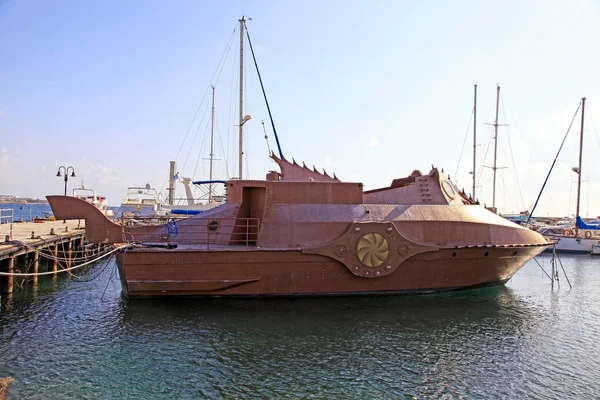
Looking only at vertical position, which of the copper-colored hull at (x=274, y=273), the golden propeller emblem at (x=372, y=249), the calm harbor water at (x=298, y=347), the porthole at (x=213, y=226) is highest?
the porthole at (x=213, y=226)

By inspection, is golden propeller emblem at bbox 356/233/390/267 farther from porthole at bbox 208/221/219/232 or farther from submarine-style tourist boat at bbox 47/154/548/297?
porthole at bbox 208/221/219/232

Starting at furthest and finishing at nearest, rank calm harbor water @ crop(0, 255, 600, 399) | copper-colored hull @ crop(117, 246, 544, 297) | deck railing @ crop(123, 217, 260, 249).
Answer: deck railing @ crop(123, 217, 260, 249)
copper-colored hull @ crop(117, 246, 544, 297)
calm harbor water @ crop(0, 255, 600, 399)

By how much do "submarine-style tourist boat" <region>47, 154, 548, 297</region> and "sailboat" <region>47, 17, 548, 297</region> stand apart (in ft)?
0.10

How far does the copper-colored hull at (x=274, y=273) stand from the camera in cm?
1238

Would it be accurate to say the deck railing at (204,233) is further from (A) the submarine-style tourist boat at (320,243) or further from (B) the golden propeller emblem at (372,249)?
(B) the golden propeller emblem at (372,249)

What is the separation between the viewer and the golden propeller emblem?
12891 millimetres

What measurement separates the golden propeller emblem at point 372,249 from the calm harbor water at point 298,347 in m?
1.36

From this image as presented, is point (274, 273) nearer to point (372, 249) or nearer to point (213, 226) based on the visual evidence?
point (213, 226)

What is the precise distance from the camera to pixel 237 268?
12656mm

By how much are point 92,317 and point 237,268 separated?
4.12m

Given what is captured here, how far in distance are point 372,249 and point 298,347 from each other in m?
4.44

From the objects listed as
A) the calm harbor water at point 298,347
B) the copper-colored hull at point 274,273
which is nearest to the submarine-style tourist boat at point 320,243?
the copper-colored hull at point 274,273

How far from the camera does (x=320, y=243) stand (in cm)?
1294

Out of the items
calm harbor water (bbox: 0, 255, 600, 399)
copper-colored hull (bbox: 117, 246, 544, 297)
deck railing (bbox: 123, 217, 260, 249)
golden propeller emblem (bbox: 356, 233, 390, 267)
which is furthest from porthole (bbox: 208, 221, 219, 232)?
golden propeller emblem (bbox: 356, 233, 390, 267)
